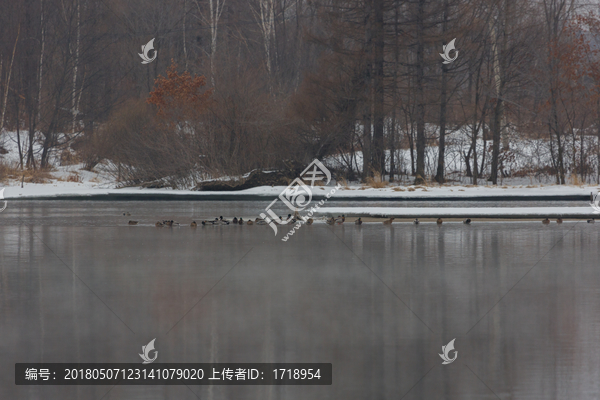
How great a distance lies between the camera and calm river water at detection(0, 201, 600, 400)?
5.09m

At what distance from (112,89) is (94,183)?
1628 centimetres

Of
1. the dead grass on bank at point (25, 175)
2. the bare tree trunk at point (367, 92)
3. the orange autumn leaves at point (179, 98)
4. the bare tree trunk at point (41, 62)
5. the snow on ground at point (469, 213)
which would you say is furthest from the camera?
the bare tree trunk at point (41, 62)

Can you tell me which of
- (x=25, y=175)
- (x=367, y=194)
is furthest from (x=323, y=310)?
(x=25, y=175)

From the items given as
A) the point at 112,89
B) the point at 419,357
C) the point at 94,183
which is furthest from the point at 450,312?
the point at 112,89

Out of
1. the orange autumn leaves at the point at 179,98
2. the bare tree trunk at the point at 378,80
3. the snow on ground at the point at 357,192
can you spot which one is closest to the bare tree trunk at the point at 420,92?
the bare tree trunk at the point at 378,80

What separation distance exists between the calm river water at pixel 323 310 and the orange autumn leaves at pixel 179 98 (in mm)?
15803

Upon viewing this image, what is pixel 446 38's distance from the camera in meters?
30.7

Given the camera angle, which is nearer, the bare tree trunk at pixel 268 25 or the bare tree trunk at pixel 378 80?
the bare tree trunk at pixel 378 80

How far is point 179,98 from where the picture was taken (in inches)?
1157

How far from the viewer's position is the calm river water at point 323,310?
200 inches
